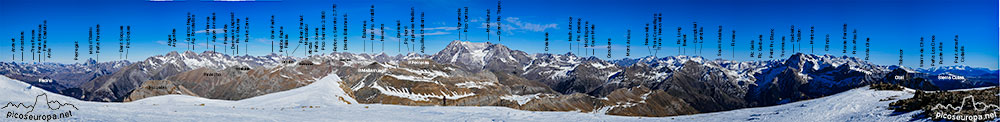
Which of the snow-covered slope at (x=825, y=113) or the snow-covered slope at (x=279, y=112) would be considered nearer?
the snow-covered slope at (x=279, y=112)

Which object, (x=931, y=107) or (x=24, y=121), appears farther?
(x=931, y=107)

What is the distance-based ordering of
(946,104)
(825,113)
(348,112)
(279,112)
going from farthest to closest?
1. (348,112)
2. (279,112)
3. (825,113)
4. (946,104)

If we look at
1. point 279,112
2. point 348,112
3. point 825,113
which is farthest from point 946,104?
point 279,112

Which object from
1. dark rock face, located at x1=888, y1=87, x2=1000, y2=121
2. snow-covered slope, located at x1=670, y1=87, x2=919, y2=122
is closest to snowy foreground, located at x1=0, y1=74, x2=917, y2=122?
snow-covered slope, located at x1=670, y1=87, x2=919, y2=122

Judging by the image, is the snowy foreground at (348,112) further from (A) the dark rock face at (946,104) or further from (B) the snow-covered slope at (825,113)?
(A) the dark rock face at (946,104)

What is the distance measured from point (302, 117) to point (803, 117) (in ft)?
68.2

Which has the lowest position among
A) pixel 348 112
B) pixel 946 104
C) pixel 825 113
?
pixel 348 112

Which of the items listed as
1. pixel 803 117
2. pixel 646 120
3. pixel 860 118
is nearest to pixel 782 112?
pixel 803 117

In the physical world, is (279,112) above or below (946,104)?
below

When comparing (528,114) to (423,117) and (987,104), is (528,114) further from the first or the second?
(987,104)

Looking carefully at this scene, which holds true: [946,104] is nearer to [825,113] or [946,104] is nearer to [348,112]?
[825,113]

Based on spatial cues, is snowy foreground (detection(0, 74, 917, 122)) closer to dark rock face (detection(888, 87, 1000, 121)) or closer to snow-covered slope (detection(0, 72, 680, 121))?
snow-covered slope (detection(0, 72, 680, 121))

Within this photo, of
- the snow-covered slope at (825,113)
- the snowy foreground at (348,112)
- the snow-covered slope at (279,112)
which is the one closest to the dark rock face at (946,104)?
the snow-covered slope at (825,113)

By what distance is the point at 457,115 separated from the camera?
81.4 feet
